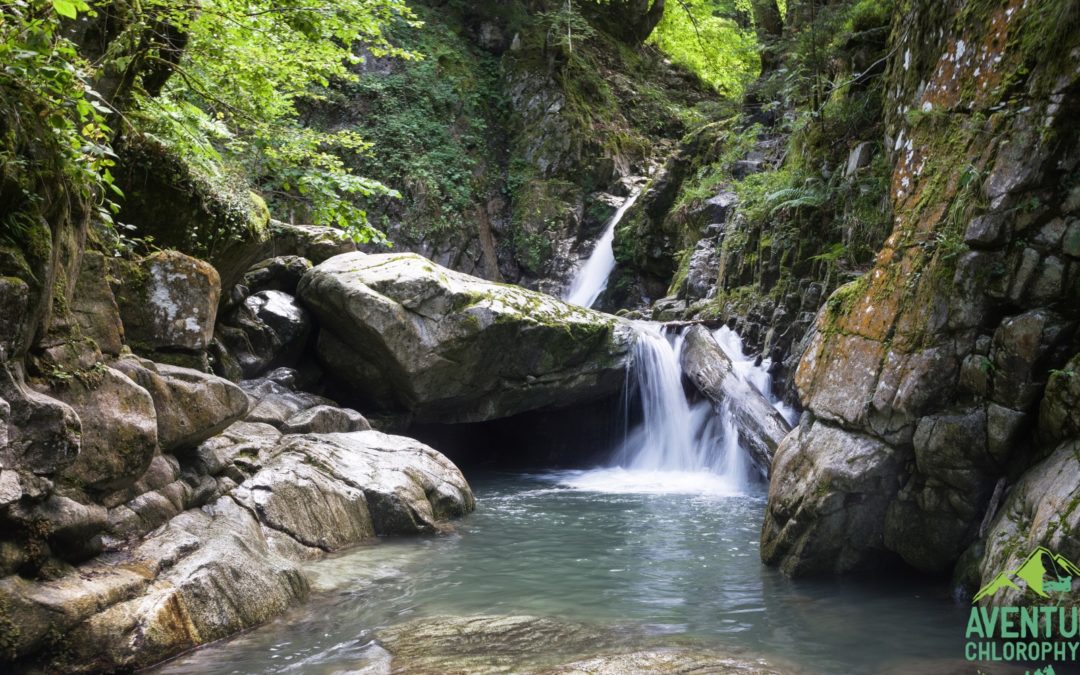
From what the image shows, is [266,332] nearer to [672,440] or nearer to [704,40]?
[672,440]

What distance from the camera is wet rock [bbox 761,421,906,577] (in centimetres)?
615

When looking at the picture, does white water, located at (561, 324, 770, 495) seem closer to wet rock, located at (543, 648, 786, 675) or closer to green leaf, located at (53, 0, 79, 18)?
wet rock, located at (543, 648, 786, 675)

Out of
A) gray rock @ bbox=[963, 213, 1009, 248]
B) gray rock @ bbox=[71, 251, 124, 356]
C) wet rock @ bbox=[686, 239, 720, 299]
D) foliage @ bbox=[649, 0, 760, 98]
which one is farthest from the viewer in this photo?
foliage @ bbox=[649, 0, 760, 98]

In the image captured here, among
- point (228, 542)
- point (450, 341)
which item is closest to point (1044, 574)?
point (228, 542)

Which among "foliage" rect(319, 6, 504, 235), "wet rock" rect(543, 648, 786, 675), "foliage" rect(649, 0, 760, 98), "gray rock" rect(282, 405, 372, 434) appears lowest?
"wet rock" rect(543, 648, 786, 675)

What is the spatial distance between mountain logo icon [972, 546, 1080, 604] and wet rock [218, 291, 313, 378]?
10.1 metres

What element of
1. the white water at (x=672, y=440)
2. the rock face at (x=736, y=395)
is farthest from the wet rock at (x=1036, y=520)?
the white water at (x=672, y=440)

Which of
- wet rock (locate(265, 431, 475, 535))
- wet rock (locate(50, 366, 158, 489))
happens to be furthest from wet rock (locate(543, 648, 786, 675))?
wet rock (locate(265, 431, 475, 535))

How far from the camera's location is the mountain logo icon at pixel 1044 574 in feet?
14.3

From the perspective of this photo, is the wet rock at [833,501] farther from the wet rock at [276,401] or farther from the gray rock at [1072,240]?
the wet rock at [276,401]

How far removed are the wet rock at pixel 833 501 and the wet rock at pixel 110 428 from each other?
5.38m

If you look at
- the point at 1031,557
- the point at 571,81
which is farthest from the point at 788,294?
the point at 571,81

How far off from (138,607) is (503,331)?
788 cm

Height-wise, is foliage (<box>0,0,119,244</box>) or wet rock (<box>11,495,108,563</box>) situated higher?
foliage (<box>0,0,119,244</box>)
